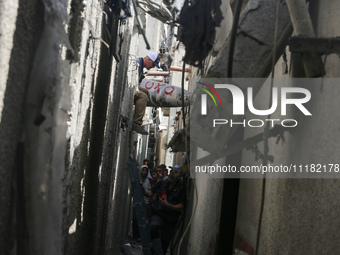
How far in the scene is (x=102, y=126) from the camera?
587 cm

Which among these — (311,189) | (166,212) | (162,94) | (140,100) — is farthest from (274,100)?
(162,94)

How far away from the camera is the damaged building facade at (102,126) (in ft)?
7.25

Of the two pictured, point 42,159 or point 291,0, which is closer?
point 42,159

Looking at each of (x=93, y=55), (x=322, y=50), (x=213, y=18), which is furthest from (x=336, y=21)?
(x=93, y=55)

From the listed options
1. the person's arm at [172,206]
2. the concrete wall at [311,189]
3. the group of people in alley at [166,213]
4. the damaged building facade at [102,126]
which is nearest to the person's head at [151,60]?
the group of people in alley at [166,213]

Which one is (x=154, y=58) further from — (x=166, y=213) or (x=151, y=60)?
(x=166, y=213)

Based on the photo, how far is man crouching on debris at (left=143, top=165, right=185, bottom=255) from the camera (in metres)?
7.79

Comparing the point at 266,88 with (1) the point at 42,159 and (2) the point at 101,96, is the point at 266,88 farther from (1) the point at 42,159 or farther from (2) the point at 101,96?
(1) the point at 42,159

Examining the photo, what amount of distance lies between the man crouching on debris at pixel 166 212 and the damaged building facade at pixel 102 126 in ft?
4.55

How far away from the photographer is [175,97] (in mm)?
11703

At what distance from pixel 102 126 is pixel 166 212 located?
8.33ft

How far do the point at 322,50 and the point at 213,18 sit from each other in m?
1.04

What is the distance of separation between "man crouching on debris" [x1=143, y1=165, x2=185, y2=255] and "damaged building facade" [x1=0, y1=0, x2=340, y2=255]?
4.55 ft

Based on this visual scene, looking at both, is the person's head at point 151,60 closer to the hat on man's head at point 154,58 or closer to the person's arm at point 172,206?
the hat on man's head at point 154,58
